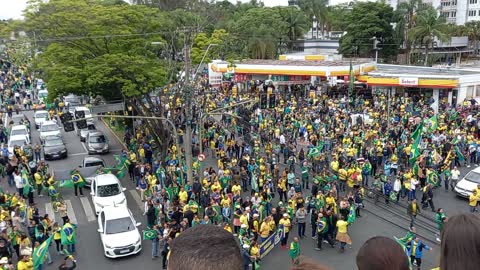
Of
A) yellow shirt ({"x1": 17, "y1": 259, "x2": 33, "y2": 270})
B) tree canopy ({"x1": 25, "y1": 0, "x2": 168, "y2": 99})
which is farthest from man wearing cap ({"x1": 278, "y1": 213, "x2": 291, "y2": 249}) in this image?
tree canopy ({"x1": 25, "y1": 0, "x2": 168, "y2": 99})

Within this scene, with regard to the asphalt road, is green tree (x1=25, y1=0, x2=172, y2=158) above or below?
above

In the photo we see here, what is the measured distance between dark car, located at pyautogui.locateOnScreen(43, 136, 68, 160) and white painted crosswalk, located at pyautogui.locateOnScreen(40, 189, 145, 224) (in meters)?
7.41

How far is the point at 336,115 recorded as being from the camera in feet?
102

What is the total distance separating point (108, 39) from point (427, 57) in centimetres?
4623

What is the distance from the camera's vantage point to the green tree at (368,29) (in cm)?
6000

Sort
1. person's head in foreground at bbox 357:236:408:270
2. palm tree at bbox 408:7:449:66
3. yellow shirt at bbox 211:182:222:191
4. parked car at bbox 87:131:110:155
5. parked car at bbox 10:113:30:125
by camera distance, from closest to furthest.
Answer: person's head in foreground at bbox 357:236:408:270, yellow shirt at bbox 211:182:222:191, parked car at bbox 87:131:110:155, parked car at bbox 10:113:30:125, palm tree at bbox 408:7:449:66

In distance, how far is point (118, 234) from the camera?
53.5 feet

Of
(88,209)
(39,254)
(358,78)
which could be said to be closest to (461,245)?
(39,254)

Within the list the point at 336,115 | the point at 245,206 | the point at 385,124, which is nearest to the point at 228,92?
the point at 336,115

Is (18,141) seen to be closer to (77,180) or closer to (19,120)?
(19,120)

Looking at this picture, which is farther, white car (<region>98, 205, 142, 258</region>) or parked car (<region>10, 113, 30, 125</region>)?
parked car (<region>10, 113, 30, 125</region>)

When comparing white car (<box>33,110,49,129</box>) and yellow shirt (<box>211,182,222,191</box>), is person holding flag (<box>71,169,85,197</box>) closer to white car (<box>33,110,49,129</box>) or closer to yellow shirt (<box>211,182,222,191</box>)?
yellow shirt (<box>211,182,222,191</box>)

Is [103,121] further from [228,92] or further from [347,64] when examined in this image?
[347,64]

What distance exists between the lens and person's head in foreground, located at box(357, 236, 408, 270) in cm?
234
